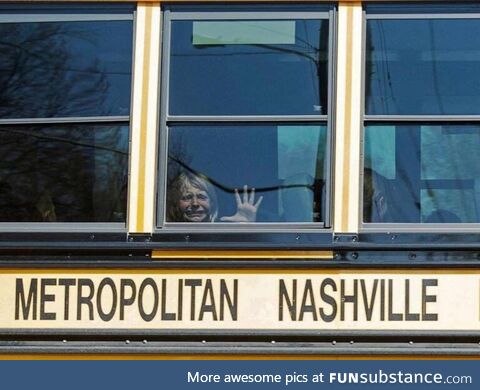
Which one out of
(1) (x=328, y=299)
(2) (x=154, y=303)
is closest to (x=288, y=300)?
(1) (x=328, y=299)

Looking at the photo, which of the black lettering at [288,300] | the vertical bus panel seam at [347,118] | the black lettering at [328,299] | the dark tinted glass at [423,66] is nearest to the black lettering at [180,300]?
the black lettering at [288,300]

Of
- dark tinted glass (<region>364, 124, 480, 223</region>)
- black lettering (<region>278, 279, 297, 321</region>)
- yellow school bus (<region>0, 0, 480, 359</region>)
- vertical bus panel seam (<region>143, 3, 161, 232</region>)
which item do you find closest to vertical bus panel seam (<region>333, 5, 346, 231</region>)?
yellow school bus (<region>0, 0, 480, 359</region>)

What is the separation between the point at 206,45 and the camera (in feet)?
15.8

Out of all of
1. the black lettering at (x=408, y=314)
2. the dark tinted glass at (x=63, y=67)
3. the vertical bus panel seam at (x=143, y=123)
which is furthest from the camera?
the dark tinted glass at (x=63, y=67)

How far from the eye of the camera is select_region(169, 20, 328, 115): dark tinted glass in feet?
15.6

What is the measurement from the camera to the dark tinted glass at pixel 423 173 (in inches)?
185

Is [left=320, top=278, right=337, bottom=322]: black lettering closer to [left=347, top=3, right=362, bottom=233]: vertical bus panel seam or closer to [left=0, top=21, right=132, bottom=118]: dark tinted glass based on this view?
[left=347, top=3, right=362, bottom=233]: vertical bus panel seam

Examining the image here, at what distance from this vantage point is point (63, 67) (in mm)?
4859

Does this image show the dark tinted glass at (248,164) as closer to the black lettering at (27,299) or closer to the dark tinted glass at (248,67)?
the dark tinted glass at (248,67)

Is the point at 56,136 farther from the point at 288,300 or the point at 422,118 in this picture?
the point at 422,118
